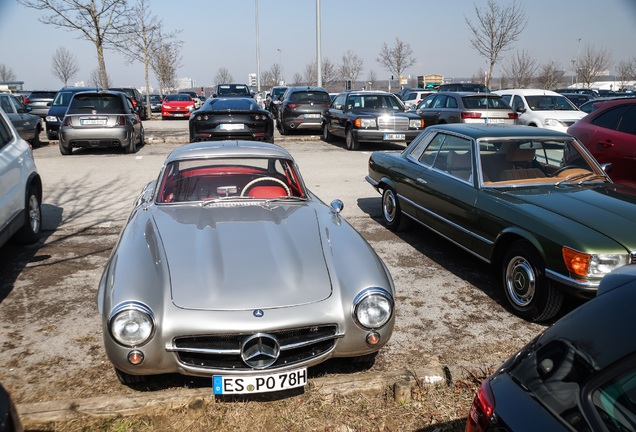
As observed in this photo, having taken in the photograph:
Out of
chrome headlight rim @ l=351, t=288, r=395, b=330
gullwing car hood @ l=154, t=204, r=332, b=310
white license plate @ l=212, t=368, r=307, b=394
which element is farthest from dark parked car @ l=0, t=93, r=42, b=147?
chrome headlight rim @ l=351, t=288, r=395, b=330

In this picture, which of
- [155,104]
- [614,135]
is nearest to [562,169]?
[614,135]

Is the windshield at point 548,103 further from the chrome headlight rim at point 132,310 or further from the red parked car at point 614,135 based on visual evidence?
the chrome headlight rim at point 132,310

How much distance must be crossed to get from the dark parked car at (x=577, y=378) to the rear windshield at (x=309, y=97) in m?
17.5

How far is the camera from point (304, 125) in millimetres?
18750

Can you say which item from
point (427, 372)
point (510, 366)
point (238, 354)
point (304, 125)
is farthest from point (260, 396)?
point (304, 125)

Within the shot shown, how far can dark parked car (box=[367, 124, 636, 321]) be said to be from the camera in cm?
425

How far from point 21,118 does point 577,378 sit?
671 inches

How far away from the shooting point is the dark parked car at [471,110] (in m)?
14.8

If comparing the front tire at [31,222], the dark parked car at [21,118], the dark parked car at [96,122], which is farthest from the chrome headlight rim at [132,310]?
the dark parked car at [21,118]

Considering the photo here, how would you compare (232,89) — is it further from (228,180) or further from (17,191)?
(228,180)

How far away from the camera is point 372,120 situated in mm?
15055

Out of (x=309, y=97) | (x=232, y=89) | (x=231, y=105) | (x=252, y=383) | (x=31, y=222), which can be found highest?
(x=232, y=89)

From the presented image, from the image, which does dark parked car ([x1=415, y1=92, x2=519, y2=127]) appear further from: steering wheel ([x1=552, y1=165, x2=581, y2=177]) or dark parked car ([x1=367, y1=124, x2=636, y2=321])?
steering wheel ([x1=552, y1=165, x2=581, y2=177])

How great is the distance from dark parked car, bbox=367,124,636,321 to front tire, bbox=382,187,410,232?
0.8 inches
